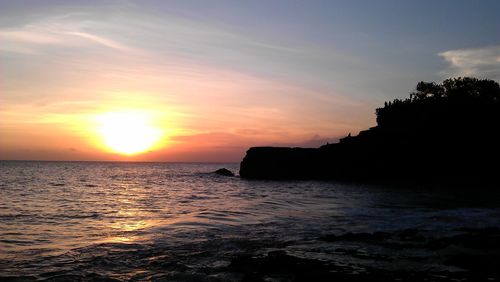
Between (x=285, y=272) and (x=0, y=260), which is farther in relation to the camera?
(x=0, y=260)

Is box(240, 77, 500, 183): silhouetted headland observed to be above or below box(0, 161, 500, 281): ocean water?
above

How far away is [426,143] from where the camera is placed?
7462 cm

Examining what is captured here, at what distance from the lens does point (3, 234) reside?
56.6ft

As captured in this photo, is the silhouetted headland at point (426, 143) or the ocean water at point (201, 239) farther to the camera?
the silhouetted headland at point (426, 143)

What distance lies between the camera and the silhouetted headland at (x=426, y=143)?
70.4m

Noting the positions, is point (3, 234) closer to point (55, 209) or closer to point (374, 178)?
point (55, 209)

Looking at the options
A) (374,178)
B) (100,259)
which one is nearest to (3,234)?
(100,259)

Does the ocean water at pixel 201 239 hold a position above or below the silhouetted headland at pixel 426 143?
below

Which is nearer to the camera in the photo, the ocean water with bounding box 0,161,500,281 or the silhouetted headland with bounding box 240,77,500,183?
the ocean water with bounding box 0,161,500,281

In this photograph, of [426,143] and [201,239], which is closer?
[201,239]

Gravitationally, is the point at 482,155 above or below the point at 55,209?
above

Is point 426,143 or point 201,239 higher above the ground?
point 426,143

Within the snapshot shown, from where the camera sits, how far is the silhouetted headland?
231ft

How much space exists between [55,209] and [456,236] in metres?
23.5
